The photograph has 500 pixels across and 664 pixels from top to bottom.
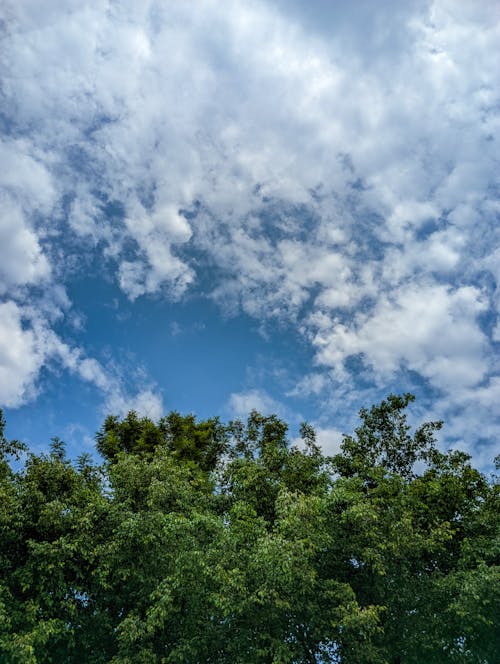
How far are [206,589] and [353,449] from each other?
38.6 ft

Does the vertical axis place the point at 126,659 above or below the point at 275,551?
below

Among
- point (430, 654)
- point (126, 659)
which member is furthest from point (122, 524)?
point (430, 654)

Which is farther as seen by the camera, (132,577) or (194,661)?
(132,577)

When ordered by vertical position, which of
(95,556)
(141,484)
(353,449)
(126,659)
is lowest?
(126,659)

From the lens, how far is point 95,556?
54.0 ft

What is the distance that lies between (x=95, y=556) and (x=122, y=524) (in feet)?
4.49

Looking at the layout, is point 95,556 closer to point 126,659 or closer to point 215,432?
point 126,659

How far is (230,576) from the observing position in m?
14.3

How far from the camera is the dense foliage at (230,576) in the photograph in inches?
562

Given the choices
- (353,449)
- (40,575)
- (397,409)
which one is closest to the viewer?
(40,575)

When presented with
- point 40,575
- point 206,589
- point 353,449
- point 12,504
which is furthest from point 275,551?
point 353,449

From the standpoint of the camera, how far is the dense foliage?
46.8ft

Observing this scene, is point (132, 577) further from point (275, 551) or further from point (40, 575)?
point (275, 551)

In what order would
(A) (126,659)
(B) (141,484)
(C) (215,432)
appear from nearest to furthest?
(A) (126,659) < (B) (141,484) < (C) (215,432)
